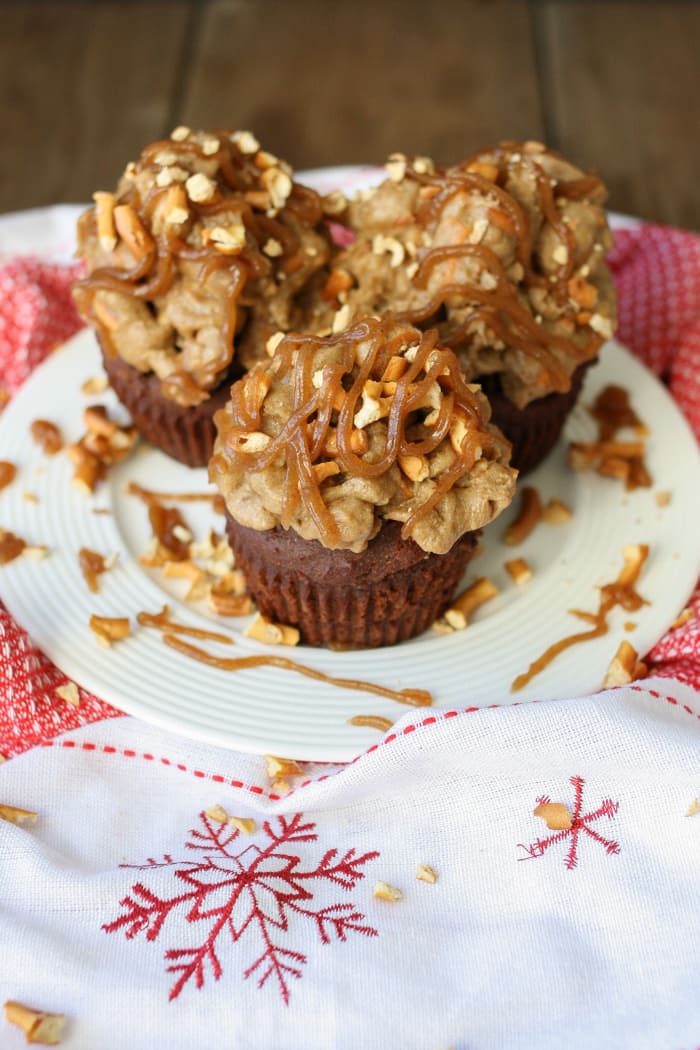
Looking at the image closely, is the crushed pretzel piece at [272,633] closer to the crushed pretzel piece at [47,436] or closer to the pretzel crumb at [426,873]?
the pretzel crumb at [426,873]

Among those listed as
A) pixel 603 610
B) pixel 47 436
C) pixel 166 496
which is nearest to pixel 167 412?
pixel 166 496

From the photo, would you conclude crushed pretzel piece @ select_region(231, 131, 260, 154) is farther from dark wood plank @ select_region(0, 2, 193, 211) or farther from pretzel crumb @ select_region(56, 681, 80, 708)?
dark wood plank @ select_region(0, 2, 193, 211)

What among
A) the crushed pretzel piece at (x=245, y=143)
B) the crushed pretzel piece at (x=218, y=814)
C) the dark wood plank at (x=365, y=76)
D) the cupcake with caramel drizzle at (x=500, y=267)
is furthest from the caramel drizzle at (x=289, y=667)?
the dark wood plank at (x=365, y=76)

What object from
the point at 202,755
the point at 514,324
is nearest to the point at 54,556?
the point at 202,755

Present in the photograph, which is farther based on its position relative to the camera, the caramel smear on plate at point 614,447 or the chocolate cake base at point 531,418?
the caramel smear on plate at point 614,447

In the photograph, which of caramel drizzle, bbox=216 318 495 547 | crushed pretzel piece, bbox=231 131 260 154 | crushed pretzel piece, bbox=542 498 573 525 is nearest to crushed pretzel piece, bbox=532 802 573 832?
caramel drizzle, bbox=216 318 495 547

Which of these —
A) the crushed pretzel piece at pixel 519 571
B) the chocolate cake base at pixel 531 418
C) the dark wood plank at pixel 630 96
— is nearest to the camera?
the crushed pretzel piece at pixel 519 571
